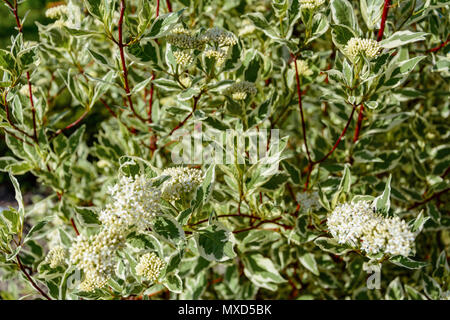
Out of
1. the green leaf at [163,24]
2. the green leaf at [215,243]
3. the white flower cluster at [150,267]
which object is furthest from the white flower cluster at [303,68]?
the white flower cluster at [150,267]

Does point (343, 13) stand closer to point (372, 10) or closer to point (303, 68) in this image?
point (372, 10)

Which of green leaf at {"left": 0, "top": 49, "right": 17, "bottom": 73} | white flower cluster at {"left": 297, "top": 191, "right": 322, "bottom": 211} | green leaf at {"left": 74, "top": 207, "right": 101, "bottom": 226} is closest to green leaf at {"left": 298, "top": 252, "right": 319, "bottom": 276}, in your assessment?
white flower cluster at {"left": 297, "top": 191, "right": 322, "bottom": 211}

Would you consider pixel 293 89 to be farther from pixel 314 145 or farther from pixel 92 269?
pixel 92 269

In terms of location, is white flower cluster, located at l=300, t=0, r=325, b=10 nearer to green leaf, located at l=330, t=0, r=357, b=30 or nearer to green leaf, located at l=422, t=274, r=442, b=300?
green leaf, located at l=330, t=0, r=357, b=30

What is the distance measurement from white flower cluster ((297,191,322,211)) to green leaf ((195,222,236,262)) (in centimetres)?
29

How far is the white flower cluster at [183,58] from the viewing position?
84cm

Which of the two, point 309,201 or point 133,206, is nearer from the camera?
point 133,206

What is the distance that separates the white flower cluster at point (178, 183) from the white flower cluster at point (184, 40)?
0.27 m

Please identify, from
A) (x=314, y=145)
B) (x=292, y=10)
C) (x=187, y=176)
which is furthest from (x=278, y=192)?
(x=292, y=10)

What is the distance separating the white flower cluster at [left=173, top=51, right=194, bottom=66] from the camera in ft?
2.76

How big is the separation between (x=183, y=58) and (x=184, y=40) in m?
0.04

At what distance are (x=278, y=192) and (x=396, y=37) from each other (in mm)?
507

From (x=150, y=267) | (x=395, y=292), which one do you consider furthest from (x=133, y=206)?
(x=395, y=292)

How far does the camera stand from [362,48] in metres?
0.79
